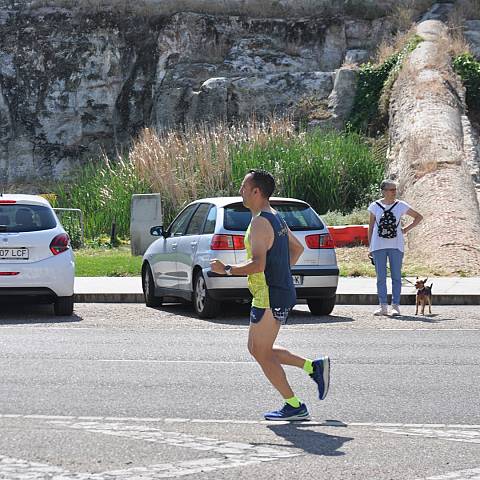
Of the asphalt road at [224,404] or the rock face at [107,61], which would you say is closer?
the asphalt road at [224,404]

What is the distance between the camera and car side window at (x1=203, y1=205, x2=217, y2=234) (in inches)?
656

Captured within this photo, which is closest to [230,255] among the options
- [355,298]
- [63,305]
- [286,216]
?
[286,216]

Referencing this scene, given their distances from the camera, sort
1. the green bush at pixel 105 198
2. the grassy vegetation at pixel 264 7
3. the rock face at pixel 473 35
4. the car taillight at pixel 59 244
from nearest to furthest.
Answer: the car taillight at pixel 59 244 → the green bush at pixel 105 198 → the rock face at pixel 473 35 → the grassy vegetation at pixel 264 7

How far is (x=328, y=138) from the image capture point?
31.6 m

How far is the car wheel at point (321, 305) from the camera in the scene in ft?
55.2

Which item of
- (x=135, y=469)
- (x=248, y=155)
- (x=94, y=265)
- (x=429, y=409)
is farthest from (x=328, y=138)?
(x=135, y=469)

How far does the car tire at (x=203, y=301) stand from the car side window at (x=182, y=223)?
1.25 metres

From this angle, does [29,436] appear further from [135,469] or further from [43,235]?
[43,235]

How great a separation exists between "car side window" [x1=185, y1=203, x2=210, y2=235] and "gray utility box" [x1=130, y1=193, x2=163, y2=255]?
859 centimetres

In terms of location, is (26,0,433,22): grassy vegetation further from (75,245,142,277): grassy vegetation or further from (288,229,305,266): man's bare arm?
(288,229,305,266): man's bare arm

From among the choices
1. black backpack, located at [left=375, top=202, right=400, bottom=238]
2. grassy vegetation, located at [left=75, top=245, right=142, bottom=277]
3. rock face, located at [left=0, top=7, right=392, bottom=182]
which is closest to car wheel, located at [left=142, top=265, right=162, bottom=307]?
black backpack, located at [left=375, top=202, right=400, bottom=238]

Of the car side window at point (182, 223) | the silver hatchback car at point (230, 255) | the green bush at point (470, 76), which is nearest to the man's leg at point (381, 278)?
the silver hatchback car at point (230, 255)

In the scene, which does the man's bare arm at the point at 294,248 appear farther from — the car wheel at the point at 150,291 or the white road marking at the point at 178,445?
the car wheel at the point at 150,291

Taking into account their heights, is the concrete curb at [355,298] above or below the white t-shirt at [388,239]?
below
